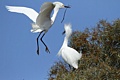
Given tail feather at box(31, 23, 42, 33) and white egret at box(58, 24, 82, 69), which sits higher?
white egret at box(58, 24, 82, 69)

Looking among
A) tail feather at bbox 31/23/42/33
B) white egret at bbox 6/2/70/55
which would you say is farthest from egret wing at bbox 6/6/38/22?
tail feather at bbox 31/23/42/33

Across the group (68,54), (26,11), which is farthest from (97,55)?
(26,11)

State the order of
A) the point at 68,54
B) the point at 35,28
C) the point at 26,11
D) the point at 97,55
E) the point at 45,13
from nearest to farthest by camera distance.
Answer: the point at 45,13
the point at 35,28
the point at 26,11
the point at 68,54
the point at 97,55

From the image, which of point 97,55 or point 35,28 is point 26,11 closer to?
point 35,28

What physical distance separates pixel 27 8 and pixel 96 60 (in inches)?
153

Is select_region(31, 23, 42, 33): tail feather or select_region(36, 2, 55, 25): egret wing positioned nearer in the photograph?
select_region(36, 2, 55, 25): egret wing

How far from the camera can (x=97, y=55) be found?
10000 millimetres

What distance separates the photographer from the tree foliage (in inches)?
306

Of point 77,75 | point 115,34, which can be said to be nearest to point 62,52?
point 77,75

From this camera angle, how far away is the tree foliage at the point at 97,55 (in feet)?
25.5

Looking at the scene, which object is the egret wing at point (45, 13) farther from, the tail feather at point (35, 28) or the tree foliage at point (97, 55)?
the tree foliage at point (97, 55)

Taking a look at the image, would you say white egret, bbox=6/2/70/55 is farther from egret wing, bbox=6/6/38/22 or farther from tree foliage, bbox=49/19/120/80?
tree foliage, bbox=49/19/120/80

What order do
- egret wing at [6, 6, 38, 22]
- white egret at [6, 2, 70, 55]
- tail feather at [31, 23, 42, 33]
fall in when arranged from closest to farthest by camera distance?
white egret at [6, 2, 70, 55] → tail feather at [31, 23, 42, 33] → egret wing at [6, 6, 38, 22]

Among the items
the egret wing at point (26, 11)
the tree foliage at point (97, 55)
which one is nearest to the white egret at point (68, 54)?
the tree foliage at point (97, 55)
